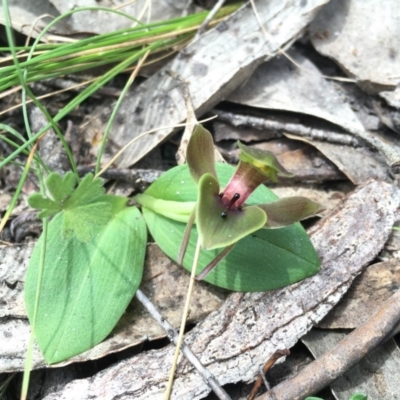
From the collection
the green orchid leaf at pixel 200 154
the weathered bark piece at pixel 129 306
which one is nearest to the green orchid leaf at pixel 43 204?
the weathered bark piece at pixel 129 306

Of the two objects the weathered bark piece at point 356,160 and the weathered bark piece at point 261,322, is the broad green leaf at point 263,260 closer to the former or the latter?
the weathered bark piece at point 261,322

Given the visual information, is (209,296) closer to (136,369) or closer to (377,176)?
(136,369)

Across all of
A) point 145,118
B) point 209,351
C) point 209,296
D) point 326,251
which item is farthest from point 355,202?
point 145,118

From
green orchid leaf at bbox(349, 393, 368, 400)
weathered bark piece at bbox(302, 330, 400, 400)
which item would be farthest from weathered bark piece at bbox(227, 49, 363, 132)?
green orchid leaf at bbox(349, 393, 368, 400)

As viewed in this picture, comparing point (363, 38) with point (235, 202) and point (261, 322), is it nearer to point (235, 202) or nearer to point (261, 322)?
point (235, 202)

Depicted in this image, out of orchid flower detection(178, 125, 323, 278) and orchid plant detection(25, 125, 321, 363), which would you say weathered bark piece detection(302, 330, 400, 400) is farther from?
orchid flower detection(178, 125, 323, 278)

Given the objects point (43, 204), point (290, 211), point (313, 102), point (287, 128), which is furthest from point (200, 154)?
point (313, 102)
